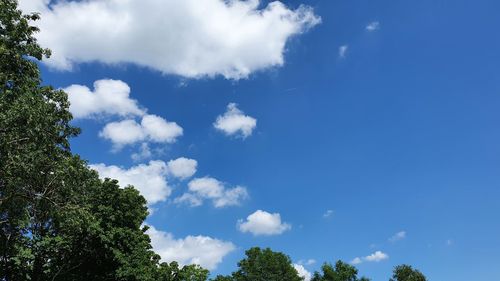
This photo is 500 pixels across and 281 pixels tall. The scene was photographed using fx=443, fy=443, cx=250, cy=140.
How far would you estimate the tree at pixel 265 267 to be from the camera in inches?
2857

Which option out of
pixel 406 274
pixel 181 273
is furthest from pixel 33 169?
pixel 406 274

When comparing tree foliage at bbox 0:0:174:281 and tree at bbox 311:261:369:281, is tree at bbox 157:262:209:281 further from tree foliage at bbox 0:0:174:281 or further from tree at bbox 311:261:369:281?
tree at bbox 311:261:369:281

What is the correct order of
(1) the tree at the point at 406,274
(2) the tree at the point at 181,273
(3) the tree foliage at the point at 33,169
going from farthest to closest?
(1) the tree at the point at 406,274 < (2) the tree at the point at 181,273 < (3) the tree foliage at the point at 33,169

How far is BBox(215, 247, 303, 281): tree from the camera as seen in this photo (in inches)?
2857

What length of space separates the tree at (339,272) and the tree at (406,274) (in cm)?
538

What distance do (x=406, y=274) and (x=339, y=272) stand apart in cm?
1023

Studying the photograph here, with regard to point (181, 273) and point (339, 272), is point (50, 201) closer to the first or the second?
point (181, 273)

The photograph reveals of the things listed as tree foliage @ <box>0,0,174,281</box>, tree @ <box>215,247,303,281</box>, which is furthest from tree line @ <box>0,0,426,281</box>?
tree @ <box>215,247,303,281</box>

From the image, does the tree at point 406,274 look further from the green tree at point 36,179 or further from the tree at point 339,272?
the green tree at point 36,179

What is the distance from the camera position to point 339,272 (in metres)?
70.1

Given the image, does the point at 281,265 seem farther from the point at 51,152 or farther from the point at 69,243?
the point at 51,152

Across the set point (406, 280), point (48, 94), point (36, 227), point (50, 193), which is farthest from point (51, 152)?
point (406, 280)

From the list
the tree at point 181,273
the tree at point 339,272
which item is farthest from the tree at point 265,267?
the tree at point 181,273

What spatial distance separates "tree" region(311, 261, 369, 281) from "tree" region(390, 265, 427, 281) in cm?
538
